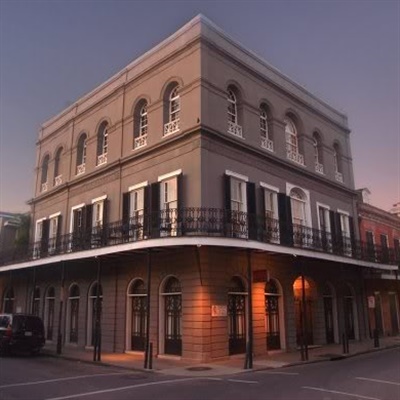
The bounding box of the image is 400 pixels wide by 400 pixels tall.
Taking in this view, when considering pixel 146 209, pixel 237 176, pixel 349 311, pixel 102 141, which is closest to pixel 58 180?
pixel 102 141

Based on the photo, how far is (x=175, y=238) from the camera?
1548 cm

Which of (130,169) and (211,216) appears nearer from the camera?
(211,216)

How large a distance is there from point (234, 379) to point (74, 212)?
574 inches

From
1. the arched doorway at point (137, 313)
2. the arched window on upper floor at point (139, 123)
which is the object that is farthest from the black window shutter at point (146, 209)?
the arched doorway at point (137, 313)

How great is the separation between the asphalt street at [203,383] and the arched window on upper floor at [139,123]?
969cm

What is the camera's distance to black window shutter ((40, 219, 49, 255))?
25.0 m

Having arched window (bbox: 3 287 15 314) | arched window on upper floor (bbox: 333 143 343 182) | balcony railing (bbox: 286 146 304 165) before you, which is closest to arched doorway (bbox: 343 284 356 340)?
arched window on upper floor (bbox: 333 143 343 182)

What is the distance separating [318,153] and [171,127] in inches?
372

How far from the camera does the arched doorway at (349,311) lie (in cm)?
2424

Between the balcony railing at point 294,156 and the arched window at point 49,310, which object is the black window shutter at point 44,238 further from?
the balcony railing at point 294,156

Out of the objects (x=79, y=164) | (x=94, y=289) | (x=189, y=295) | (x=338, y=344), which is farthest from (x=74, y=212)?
(x=338, y=344)

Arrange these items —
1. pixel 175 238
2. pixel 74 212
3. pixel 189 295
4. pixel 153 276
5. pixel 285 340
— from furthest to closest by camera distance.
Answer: pixel 74 212, pixel 285 340, pixel 153 276, pixel 189 295, pixel 175 238

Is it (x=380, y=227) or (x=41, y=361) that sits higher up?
(x=380, y=227)

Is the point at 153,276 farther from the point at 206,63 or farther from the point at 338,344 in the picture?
the point at 338,344
